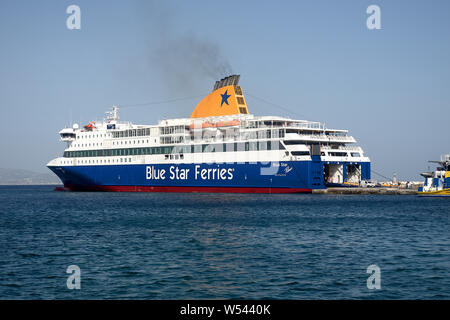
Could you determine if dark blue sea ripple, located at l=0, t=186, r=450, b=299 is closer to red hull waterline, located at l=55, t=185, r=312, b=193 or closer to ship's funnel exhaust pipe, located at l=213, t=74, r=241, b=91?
red hull waterline, located at l=55, t=185, r=312, b=193

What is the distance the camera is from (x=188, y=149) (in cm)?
6869

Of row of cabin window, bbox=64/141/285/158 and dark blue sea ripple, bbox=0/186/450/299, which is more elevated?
row of cabin window, bbox=64/141/285/158

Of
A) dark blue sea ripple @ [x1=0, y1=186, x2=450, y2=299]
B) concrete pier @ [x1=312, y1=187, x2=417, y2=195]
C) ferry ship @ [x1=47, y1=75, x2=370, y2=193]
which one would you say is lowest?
dark blue sea ripple @ [x1=0, y1=186, x2=450, y2=299]

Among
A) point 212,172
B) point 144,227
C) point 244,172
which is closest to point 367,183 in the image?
point 244,172

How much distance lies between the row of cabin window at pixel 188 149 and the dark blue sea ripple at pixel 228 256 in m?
24.7

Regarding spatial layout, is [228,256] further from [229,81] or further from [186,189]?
[229,81]

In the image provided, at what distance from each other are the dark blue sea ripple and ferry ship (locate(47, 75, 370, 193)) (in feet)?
75.7

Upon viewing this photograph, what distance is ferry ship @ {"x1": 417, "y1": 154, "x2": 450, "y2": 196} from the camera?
56188 mm

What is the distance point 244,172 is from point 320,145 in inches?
385

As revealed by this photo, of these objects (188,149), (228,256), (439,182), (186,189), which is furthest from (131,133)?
(228,256)

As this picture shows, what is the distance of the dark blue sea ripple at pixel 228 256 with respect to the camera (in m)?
15.2

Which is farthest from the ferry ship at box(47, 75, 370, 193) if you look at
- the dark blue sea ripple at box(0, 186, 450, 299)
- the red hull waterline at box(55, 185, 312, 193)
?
the dark blue sea ripple at box(0, 186, 450, 299)

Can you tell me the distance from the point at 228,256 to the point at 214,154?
44.9 m

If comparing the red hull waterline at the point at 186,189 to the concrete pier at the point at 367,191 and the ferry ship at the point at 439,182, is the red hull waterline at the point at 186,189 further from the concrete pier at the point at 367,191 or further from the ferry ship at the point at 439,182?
the ferry ship at the point at 439,182
